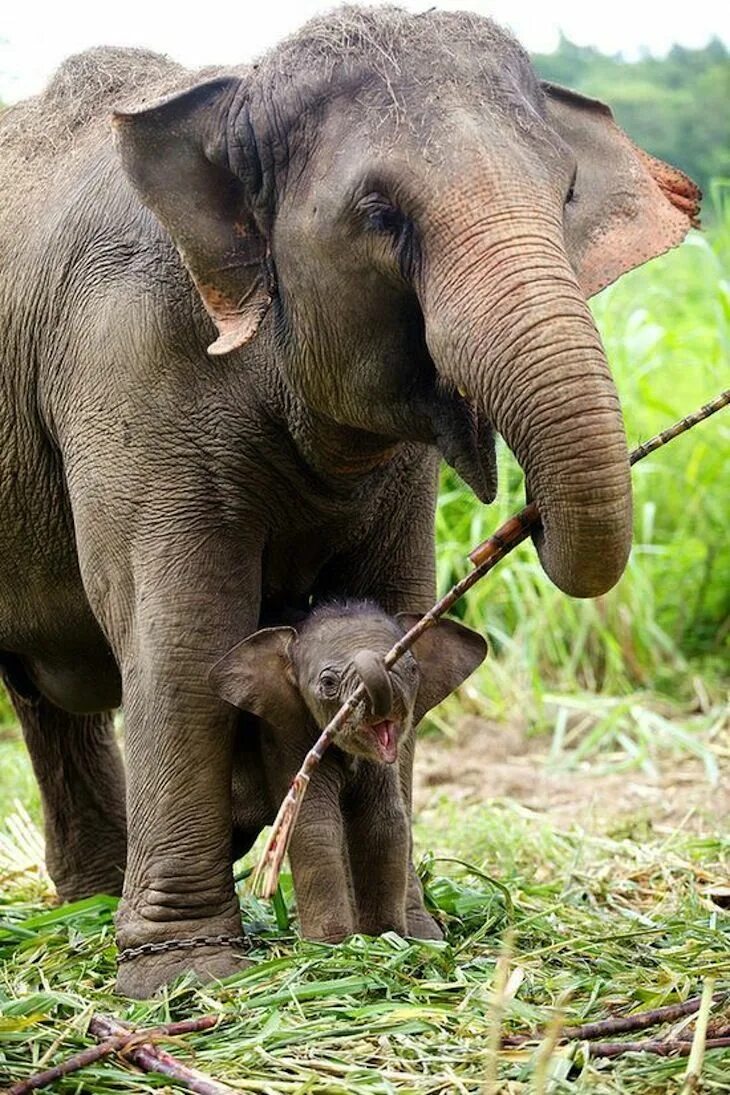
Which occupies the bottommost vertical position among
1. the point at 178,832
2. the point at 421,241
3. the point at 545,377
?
the point at 178,832

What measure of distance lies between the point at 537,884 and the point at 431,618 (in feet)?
6.92

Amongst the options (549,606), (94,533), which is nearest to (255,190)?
(94,533)

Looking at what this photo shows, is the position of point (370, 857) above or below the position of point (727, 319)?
below

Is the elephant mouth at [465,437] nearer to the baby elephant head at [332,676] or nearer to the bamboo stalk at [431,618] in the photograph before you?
the bamboo stalk at [431,618]

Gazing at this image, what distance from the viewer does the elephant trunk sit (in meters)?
3.60

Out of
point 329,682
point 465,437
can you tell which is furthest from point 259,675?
point 465,437

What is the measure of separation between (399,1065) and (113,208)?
2.22 m

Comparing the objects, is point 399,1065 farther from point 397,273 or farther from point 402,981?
point 397,273

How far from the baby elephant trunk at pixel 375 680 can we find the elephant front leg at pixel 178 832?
0.49 m

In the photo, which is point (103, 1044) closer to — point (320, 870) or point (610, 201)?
point (320, 870)

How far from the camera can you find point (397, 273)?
13.0 feet

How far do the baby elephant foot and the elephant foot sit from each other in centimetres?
51

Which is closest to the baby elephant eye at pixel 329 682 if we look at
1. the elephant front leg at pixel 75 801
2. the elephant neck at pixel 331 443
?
the elephant neck at pixel 331 443

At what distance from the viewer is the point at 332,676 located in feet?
14.4
